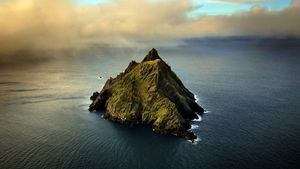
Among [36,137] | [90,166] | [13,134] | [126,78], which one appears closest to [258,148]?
[90,166]

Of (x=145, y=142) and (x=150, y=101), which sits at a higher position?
(x=150, y=101)

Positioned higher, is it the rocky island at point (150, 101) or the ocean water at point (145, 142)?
the rocky island at point (150, 101)

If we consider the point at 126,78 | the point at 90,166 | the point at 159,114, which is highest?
the point at 126,78

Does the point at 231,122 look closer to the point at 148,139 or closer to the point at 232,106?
the point at 232,106

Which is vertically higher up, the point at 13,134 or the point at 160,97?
the point at 160,97

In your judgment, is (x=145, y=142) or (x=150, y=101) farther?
(x=150, y=101)

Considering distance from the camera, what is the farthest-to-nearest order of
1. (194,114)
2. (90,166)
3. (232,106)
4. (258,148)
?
(232,106) → (194,114) → (258,148) → (90,166)

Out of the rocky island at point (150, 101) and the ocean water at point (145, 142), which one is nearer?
the ocean water at point (145, 142)

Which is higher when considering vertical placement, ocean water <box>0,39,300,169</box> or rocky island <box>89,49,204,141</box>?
rocky island <box>89,49,204,141</box>
